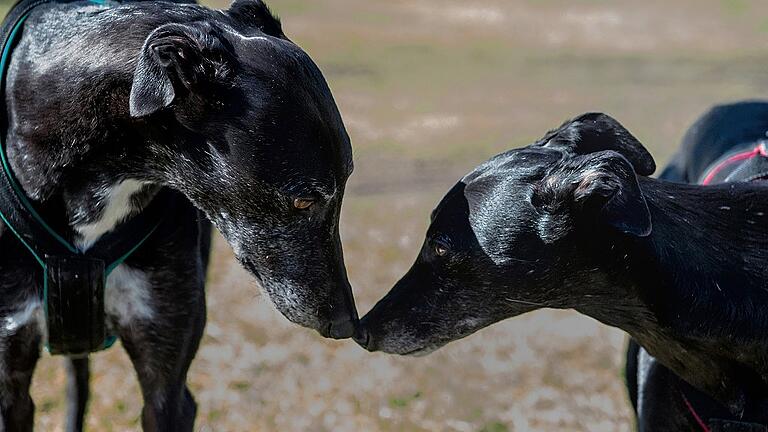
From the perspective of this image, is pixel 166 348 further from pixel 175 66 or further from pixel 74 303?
pixel 175 66

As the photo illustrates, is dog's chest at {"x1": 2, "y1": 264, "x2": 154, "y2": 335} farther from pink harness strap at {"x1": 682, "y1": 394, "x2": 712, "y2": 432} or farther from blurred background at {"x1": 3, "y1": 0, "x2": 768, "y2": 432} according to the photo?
pink harness strap at {"x1": 682, "y1": 394, "x2": 712, "y2": 432}

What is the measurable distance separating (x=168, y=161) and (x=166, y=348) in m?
0.66

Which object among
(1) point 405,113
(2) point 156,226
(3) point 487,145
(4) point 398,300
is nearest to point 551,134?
(4) point 398,300

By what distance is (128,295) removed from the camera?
132 inches

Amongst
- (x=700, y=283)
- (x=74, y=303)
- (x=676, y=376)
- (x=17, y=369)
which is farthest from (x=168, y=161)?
(x=676, y=376)

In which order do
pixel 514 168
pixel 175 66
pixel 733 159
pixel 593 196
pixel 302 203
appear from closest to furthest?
pixel 175 66, pixel 302 203, pixel 593 196, pixel 514 168, pixel 733 159

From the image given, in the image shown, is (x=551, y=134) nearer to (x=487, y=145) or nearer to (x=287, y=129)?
(x=287, y=129)

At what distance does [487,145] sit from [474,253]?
232 inches

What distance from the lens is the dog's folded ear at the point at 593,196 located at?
2939 millimetres

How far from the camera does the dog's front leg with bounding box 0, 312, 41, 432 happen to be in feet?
10.6

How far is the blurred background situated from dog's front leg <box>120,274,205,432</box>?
244mm

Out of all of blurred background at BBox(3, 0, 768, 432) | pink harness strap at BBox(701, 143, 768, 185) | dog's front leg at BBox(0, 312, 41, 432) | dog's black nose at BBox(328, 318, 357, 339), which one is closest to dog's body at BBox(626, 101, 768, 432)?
pink harness strap at BBox(701, 143, 768, 185)

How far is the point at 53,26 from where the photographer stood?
10.2ft

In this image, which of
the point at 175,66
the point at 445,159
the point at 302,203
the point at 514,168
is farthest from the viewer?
the point at 445,159
